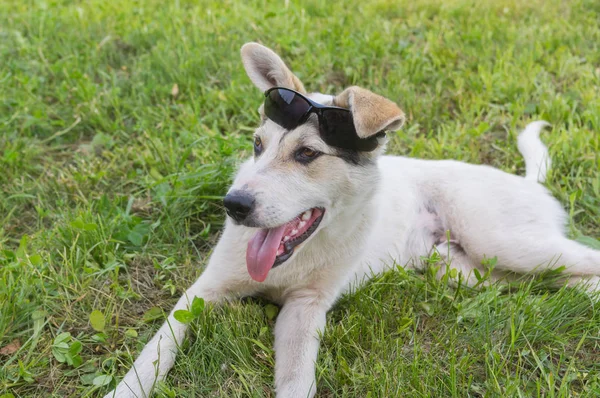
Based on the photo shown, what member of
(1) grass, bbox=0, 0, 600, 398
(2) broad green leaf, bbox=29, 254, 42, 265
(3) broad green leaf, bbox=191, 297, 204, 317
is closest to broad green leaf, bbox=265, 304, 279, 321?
(1) grass, bbox=0, 0, 600, 398

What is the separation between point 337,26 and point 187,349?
4103 millimetres

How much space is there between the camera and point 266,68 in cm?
339

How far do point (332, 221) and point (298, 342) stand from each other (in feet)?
2.13

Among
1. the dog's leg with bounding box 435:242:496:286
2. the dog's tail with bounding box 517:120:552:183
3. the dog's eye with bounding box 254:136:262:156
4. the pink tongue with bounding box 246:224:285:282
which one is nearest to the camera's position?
the pink tongue with bounding box 246:224:285:282

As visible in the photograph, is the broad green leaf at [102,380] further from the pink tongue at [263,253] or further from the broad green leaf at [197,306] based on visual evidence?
the pink tongue at [263,253]

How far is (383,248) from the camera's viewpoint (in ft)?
12.1

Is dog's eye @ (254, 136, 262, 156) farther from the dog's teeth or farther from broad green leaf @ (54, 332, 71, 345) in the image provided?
broad green leaf @ (54, 332, 71, 345)

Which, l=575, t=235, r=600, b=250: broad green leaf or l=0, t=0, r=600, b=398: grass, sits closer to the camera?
l=0, t=0, r=600, b=398: grass

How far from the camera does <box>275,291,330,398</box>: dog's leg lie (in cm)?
286

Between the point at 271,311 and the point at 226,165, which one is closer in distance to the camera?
the point at 271,311

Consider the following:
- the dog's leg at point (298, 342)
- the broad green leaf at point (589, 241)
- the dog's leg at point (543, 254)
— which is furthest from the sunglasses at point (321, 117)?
the broad green leaf at point (589, 241)

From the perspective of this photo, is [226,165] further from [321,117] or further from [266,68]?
[321,117]

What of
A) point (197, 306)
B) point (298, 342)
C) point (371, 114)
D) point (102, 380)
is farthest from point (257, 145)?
point (102, 380)

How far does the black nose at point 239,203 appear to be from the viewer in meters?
2.73
